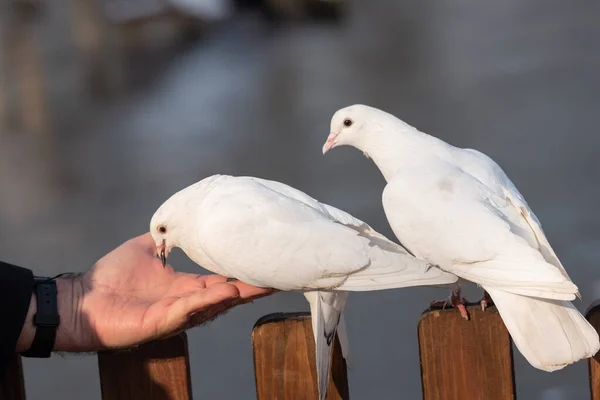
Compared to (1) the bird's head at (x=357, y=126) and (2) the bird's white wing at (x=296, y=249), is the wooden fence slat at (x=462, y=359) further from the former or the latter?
(1) the bird's head at (x=357, y=126)

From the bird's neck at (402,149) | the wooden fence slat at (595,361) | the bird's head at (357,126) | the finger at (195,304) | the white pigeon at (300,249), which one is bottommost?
the wooden fence slat at (595,361)

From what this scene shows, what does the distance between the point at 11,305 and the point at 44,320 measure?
6.2 inches

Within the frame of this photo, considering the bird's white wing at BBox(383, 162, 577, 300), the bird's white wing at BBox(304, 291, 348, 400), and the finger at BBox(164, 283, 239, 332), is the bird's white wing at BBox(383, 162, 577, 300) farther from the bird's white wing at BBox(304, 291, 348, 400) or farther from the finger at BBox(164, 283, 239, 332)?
the finger at BBox(164, 283, 239, 332)

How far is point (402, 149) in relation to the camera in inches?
138

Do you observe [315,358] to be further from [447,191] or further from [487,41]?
[487,41]

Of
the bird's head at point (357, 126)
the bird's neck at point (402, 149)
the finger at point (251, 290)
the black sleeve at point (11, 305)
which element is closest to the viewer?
the black sleeve at point (11, 305)

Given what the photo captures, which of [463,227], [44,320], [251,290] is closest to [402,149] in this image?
[463,227]

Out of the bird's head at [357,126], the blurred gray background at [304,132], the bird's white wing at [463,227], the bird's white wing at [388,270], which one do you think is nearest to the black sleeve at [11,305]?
the bird's white wing at [388,270]

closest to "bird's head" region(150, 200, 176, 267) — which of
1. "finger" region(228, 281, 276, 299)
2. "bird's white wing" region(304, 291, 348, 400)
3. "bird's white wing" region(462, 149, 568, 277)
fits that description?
"finger" region(228, 281, 276, 299)

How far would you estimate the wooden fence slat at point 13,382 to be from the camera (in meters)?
2.46

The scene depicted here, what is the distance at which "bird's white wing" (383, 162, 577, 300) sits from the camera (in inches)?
108

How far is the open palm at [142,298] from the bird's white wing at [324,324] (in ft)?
0.60

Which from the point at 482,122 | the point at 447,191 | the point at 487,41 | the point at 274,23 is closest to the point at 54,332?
the point at 447,191

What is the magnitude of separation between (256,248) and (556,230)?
10.2 ft
